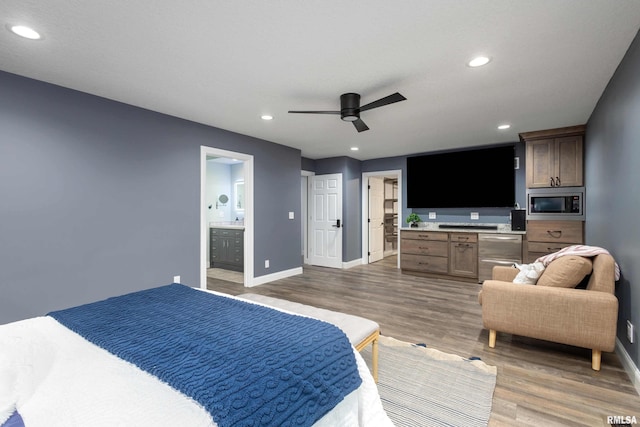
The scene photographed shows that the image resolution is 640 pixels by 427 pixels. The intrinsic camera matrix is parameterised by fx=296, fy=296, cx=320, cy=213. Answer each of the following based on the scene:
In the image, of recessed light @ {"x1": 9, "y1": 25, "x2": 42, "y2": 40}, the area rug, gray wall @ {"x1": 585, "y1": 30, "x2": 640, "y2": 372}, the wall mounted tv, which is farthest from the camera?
the wall mounted tv

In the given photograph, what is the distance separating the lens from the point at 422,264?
5582 millimetres

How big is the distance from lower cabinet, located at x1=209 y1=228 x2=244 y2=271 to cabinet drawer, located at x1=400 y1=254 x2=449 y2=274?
10.5 feet

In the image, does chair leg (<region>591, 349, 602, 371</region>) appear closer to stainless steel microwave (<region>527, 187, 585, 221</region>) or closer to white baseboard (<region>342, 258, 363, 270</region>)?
stainless steel microwave (<region>527, 187, 585, 221</region>)

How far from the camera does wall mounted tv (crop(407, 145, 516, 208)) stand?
527 centimetres

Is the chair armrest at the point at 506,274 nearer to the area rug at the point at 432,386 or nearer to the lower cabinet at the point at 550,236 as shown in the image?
the area rug at the point at 432,386

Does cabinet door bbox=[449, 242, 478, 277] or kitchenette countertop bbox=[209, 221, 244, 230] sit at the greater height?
kitchenette countertop bbox=[209, 221, 244, 230]

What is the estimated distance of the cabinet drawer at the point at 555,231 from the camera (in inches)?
165

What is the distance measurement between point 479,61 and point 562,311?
82.1 inches

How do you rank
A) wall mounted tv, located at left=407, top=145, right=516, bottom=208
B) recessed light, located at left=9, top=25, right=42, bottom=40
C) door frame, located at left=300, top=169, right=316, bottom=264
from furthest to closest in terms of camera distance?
door frame, located at left=300, top=169, right=316, bottom=264
wall mounted tv, located at left=407, top=145, right=516, bottom=208
recessed light, located at left=9, top=25, right=42, bottom=40

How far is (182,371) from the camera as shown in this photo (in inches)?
41.1

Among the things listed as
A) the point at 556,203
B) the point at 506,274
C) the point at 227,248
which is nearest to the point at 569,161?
the point at 556,203

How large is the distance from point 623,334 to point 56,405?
362cm

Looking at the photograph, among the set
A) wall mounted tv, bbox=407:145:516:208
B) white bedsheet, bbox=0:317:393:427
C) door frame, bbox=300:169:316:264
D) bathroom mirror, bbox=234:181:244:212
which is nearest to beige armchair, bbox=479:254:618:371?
white bedsheet, bbox=0:317:393:427

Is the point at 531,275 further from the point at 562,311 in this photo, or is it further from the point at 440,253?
the point at 440,253
